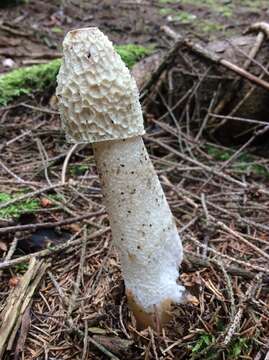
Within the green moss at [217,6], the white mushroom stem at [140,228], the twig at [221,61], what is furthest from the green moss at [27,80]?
the green moss at [217,6]

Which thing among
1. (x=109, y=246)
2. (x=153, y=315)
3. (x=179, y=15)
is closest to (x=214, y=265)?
(x=153, y=315)

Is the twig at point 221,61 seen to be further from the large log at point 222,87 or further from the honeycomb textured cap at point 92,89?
the honeycomb textured cap at point 92,89

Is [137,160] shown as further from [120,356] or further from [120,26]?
[120,26]

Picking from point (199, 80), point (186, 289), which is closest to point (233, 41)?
point (199, 80)

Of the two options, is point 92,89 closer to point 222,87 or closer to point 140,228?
point 140,228

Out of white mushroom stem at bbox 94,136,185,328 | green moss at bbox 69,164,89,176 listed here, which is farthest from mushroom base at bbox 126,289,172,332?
green moss at bbox 69,164,89,176

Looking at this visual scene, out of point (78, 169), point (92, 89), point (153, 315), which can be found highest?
point (92, 89)

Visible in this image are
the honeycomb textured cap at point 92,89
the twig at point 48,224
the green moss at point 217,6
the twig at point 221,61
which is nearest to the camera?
the honeycomb textured cap at point 92,89
